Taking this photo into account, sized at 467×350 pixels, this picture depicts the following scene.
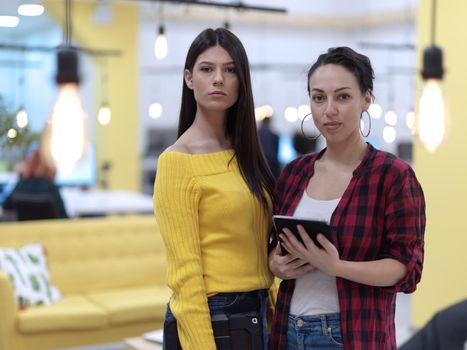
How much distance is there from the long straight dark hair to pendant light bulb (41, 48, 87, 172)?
2.33ft

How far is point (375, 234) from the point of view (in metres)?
1.93

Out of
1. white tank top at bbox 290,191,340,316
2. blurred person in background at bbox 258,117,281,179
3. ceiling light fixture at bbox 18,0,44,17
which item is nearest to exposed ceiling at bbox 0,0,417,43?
blurred person in background at bbox 258,117,281,179

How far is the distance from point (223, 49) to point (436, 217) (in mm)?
3804

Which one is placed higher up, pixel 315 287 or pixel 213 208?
pixel 213 208

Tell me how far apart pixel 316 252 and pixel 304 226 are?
72mm

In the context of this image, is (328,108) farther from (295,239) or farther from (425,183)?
(425,183)

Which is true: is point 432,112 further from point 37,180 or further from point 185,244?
point 37,180

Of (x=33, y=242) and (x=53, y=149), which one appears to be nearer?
(x=53, y=149)

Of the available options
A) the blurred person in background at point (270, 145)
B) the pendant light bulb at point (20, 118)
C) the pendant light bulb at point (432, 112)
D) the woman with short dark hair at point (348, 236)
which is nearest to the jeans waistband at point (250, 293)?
the woman with short dark hair at point (348, 236)

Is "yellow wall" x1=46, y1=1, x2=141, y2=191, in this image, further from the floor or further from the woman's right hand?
the woman's right hand

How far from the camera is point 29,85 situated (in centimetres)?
1253

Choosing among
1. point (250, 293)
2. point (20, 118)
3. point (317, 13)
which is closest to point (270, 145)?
point (20, 118)

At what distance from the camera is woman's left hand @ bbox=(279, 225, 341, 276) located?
1.89 meters

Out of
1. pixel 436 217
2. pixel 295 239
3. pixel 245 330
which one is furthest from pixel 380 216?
pixel 436 217
